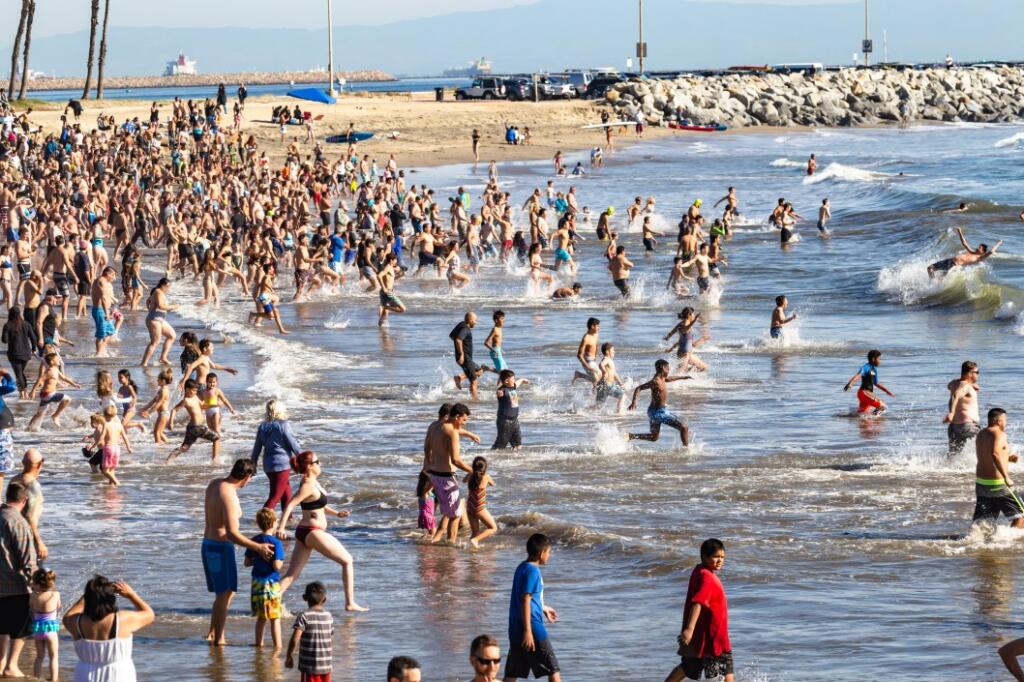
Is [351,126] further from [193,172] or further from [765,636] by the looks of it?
[765,636]

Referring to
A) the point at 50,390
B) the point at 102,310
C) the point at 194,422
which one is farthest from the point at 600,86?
the point at 194,422

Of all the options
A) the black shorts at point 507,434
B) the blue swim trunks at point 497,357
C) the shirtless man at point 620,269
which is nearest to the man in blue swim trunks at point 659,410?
the black shorts at point 507,434

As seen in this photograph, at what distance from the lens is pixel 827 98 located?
3789 inches

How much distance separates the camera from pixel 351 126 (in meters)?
65.8

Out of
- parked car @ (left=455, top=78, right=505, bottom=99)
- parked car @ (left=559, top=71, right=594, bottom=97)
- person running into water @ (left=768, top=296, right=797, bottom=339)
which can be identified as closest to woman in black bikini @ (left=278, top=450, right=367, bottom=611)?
person running into water @ (left=768, top=296, right=797, bottom=339)

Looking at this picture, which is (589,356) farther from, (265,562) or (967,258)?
(967,258)

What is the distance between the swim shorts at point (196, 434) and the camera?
16.5 meters

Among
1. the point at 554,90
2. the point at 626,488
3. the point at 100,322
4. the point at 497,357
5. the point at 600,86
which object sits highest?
the point at 600,86

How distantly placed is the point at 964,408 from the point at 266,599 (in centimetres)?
783

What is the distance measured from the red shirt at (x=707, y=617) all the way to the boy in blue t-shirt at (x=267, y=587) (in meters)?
2.94

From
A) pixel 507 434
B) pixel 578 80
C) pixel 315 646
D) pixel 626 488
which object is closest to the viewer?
pixel 315 646

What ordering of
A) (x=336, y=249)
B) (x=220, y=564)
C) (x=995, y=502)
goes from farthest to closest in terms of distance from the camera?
1. (x=336, y=249)
2. (x=995, y=502)
3. (x=220, y=564)

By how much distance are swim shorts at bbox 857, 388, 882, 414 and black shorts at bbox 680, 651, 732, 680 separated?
10.3m

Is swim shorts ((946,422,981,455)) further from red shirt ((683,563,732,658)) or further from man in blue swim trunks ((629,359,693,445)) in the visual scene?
red shirt ((683,563,732,658))
